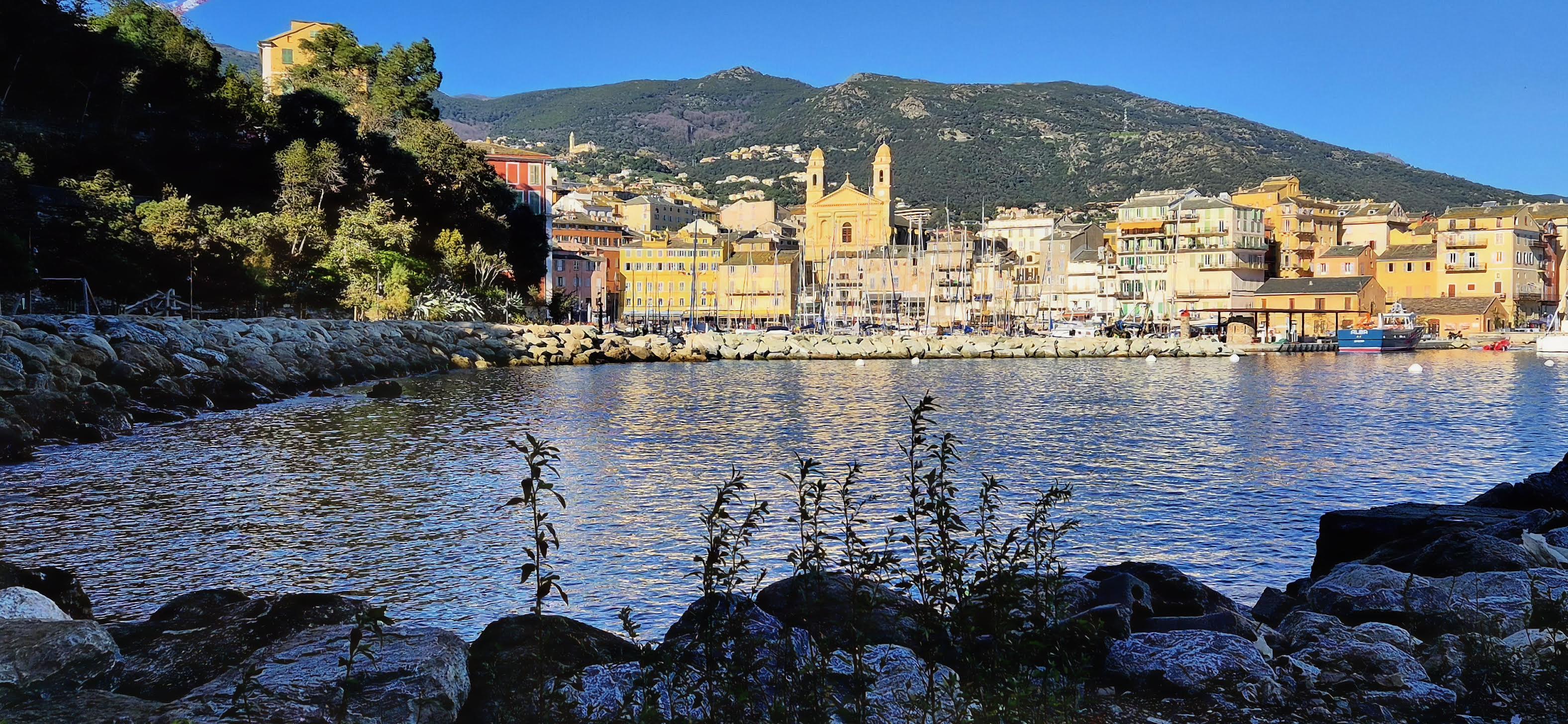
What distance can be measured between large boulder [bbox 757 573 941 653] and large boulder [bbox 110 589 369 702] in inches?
91.7

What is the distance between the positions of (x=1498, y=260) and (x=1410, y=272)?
5.84 metres

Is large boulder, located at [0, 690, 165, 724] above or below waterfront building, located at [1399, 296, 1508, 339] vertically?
below

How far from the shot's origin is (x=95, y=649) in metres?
4.81

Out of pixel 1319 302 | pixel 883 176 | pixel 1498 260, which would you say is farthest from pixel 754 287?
pixel 1498 260

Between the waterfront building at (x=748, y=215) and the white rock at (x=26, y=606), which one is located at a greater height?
the waterfront building at (x=748, y=215)

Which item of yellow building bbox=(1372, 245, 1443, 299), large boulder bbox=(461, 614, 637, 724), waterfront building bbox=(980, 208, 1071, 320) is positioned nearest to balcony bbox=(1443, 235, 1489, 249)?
yellow building bbox=(1372, 245, 1443, 299)

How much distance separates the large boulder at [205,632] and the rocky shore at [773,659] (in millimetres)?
14

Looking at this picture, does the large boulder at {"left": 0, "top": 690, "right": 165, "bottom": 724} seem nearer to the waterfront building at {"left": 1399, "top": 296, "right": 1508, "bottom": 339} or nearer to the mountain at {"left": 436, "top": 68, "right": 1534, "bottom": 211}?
the waterfront building at {"left": 1399, "top": 296, "right": 1508, "bottom": 339}

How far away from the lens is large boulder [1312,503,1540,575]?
9.21 m

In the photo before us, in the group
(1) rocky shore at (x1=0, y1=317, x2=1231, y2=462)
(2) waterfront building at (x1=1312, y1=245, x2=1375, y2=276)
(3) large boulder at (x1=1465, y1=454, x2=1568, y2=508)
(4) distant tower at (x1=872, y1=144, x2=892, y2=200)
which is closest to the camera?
(3) large boulder at (x1=1465, y1=454, x2=1568, y2=508)

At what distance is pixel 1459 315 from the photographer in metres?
83.2

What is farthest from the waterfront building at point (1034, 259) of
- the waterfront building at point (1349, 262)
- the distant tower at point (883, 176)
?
the waterfront building at point (1349, 262)

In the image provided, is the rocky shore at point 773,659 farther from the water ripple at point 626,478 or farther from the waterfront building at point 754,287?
the waterfront building at point 754,287

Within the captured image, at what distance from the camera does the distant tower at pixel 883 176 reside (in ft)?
433
